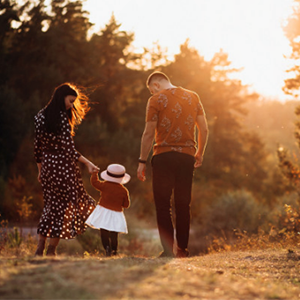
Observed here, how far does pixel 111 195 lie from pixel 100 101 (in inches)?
708

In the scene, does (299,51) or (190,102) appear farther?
(299,51)

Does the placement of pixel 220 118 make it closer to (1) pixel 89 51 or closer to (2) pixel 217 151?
(2) pixel 217 151

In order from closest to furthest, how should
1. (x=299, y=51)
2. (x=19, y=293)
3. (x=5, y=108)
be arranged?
(x=19, y=293) < (x=299, y=51) < (x=5, y=108)

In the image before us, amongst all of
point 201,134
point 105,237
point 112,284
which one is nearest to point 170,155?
point 201,134

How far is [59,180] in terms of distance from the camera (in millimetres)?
5719

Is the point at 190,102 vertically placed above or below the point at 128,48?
below

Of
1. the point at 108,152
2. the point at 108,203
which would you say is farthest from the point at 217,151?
the point at 108,203

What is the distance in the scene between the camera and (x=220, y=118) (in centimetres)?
3192

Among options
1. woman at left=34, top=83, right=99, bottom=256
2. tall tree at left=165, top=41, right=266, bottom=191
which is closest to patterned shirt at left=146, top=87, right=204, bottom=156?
woman at left=34, top=83, right=99, bottom=256

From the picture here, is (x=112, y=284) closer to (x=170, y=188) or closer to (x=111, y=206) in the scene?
(x=170, y=188)

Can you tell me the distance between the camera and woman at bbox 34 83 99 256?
18.7 feet

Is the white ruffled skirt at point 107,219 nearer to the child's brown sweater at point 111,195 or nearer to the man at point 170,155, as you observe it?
the child's brown sweater at point 111,195

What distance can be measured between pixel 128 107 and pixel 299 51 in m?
14.2

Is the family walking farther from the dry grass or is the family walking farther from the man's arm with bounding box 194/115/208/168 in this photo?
the dry grass
